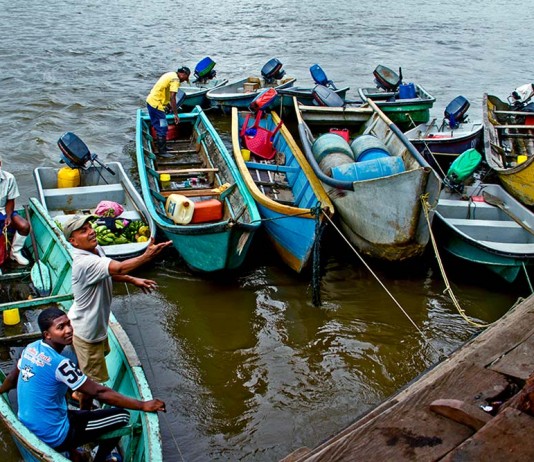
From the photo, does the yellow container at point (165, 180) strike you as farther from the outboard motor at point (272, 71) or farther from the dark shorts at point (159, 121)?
the outboard motor at point (272, 71)

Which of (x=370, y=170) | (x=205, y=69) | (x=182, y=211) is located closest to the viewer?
(x=182, y=211)

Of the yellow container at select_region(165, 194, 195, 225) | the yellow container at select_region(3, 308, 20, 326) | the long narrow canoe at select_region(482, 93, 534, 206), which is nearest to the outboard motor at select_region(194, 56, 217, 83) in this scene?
the long narrow canoe at select_region(482, 93, 534, 206)

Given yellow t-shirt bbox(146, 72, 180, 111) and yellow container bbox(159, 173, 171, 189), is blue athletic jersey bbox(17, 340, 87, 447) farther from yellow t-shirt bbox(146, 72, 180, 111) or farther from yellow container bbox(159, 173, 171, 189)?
yellow t-shirt bbox(146, 72, 180, 111)

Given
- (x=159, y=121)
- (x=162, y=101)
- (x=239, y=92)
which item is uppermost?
(x=162, y=101)

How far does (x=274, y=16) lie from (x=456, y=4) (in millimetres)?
12992

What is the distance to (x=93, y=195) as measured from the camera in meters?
10.6

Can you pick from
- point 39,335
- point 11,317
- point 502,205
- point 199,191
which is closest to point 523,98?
point 502,205

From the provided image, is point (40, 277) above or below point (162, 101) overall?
below

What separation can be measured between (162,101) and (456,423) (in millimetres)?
10667

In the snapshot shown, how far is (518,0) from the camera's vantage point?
40469 millimetres

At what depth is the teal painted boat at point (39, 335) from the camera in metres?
4.71

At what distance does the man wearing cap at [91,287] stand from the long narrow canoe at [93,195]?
3655mm

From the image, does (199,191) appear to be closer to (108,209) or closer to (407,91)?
(108,209)

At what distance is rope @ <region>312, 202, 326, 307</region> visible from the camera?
846cm
